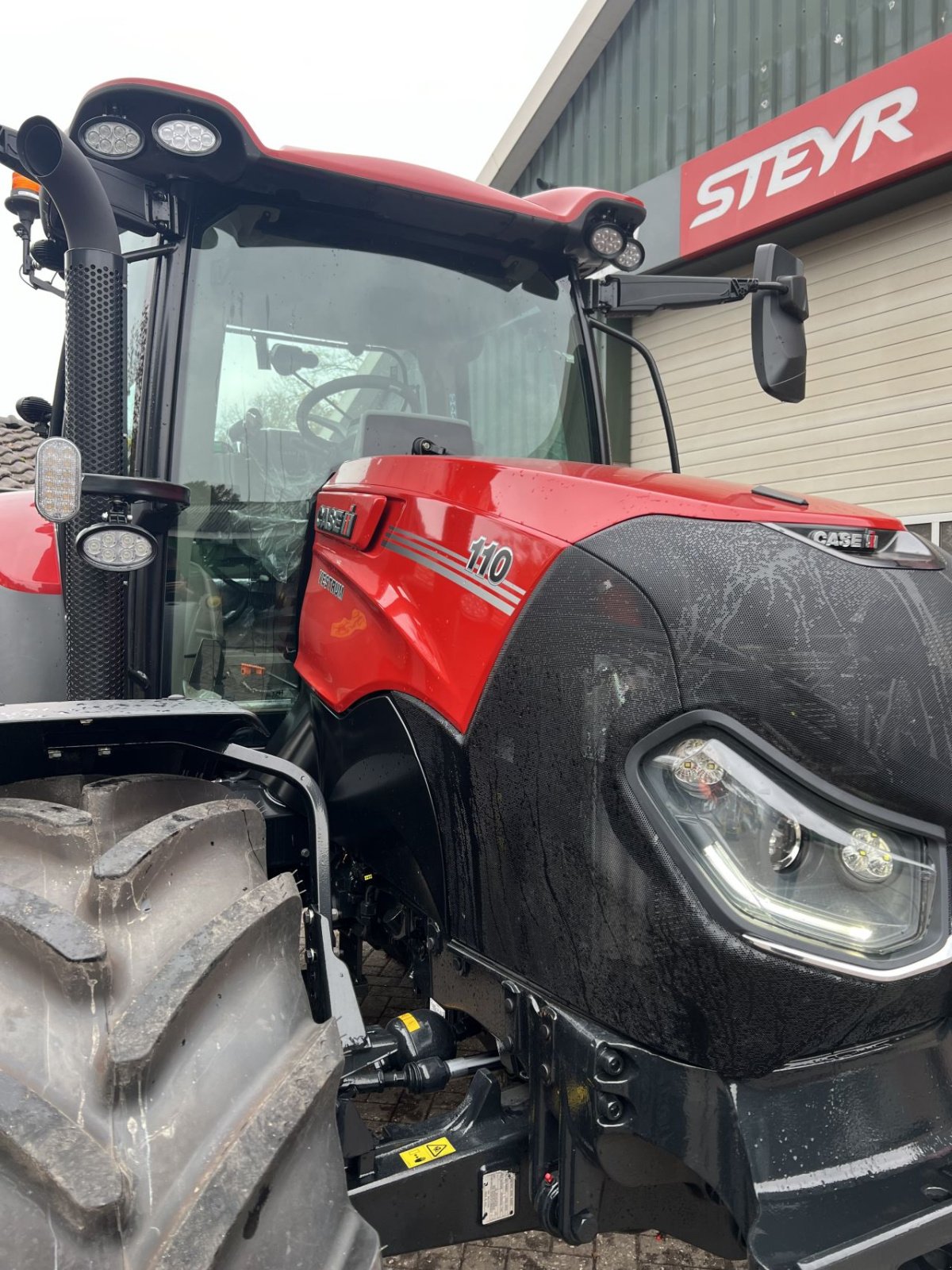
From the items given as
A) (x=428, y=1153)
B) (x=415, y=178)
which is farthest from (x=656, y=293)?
(x=428, y=1153)

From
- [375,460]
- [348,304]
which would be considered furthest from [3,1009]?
[348,304]

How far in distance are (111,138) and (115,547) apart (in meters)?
0.83

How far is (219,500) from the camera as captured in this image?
2.16 metres

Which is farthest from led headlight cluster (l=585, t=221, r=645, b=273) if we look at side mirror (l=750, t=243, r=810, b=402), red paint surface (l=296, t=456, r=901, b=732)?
red paint surface (l=296, t=456, r=901, b=732)

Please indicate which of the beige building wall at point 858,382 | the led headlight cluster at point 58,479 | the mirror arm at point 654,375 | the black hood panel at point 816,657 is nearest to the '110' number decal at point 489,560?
the black hood panel at point 816,657

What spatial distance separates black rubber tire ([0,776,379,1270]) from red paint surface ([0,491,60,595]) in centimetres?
121

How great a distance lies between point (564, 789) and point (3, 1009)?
30.5 inches

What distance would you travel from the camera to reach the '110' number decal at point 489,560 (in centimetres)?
151

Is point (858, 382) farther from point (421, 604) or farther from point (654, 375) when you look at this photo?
point (421, 604)

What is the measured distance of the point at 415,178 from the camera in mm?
2145

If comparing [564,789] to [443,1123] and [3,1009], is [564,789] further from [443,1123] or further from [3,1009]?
[3,1009]

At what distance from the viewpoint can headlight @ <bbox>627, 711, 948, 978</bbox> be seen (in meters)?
1.25

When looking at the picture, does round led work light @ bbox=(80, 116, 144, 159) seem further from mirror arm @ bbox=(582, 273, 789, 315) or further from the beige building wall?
the beige building wall

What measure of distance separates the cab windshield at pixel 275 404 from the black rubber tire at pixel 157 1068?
31.9 inches
